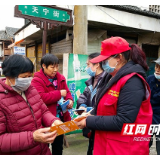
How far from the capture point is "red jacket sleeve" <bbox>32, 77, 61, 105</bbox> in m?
2.47

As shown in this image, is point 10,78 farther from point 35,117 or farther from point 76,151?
point 76,151

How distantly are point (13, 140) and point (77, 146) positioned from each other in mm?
2678

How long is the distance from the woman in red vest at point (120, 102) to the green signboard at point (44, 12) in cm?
248

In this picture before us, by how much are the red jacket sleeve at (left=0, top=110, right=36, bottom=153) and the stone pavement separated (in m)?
2.29

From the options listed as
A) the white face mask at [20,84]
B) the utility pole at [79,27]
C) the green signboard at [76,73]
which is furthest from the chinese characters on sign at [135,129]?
the utility pole at [79,27]

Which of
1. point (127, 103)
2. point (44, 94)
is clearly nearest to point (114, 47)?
point (127, 103)

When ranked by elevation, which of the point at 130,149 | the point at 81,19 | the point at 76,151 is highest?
the point at 81,19


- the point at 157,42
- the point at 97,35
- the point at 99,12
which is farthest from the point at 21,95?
the point at 157,42

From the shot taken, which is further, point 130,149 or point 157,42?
point 157,42

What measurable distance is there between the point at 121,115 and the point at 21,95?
951 millimetres

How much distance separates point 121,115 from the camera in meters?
1.42

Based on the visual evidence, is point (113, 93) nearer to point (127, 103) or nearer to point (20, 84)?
point (127, 103)

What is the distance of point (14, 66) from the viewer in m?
1.49

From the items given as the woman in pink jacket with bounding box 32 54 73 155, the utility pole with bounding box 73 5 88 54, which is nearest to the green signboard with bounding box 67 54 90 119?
the utility pole with bounding box 73 5 88 54
